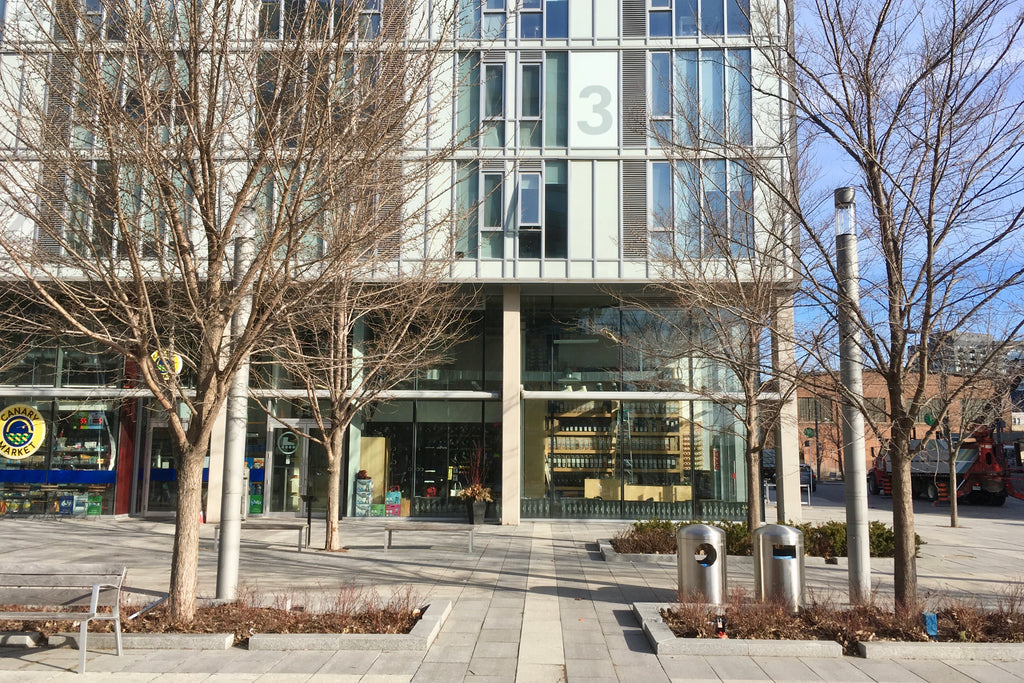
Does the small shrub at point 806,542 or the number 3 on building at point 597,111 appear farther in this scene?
the number 3 on building at point 597,111

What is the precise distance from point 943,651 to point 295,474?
18.2 m

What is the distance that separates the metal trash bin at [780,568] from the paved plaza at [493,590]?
1465mm

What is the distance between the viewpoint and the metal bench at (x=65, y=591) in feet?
23.0

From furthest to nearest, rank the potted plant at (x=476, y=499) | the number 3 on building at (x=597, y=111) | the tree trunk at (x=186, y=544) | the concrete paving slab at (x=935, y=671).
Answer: the number 3 on building at (x=597, y=111), the potted plant at (x=476, y=499), the tree trunk at (x=186, y=544), the concrete paving slab at (x=935, y=671)

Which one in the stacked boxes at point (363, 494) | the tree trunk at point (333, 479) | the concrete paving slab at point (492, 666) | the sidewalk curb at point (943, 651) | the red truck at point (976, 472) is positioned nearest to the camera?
the concrete paving slab at point (492, 666)

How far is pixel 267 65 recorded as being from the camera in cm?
840

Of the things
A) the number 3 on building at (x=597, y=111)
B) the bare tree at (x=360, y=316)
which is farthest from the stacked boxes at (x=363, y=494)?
the number 3 on building at (x=597, y=111)

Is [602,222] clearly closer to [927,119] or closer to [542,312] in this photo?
[542,312]

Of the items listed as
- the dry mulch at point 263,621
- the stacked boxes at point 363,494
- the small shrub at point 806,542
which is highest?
the stacked boxes at point 363,494

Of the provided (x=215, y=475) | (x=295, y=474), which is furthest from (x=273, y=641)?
(x=295, y=474)

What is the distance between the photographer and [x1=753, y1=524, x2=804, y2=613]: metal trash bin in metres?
8.84

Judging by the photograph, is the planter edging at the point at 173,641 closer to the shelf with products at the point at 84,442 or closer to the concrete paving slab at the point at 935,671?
the concrete paving slab at the point at 935,671

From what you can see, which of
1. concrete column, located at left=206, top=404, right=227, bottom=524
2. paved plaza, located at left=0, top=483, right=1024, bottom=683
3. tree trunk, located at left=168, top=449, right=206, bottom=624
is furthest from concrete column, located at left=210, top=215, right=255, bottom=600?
concrete column, located at left=206, top=404, right=227, bottom=524

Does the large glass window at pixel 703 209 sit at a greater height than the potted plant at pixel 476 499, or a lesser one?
greater
